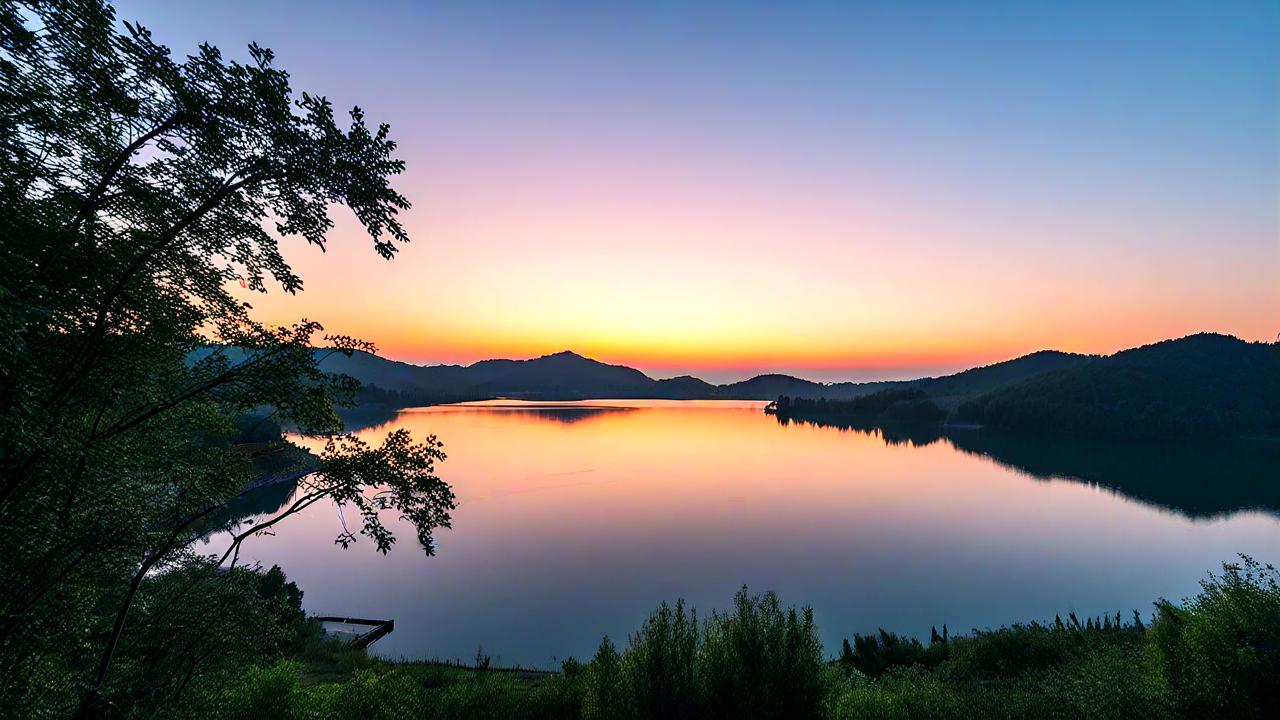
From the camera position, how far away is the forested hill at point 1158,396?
100375 mm

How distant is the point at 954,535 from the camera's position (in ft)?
121

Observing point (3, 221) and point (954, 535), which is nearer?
point (3, 221)

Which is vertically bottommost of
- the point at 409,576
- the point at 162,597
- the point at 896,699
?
the point at 409,576

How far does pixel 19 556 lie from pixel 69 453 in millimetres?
1226

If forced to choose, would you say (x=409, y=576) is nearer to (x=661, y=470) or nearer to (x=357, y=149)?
(x=357, y=149)

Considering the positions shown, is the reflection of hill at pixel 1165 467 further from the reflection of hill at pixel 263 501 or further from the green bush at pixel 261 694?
the reflection of hill at pixel 263 501

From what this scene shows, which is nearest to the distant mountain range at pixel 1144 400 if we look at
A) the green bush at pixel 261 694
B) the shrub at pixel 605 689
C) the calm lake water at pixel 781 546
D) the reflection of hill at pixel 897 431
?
the reflection of hill at pixel 897 431

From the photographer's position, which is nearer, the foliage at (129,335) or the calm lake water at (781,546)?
the foliage at (129,335)

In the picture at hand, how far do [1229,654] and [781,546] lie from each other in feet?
89.5

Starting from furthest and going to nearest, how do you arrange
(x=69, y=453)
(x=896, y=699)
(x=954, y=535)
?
(x=954, y=535), (x=896, y=699), (x=69, y=453)

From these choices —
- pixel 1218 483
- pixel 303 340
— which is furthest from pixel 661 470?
pixel 1218 483

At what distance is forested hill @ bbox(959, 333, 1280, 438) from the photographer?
100375 mm

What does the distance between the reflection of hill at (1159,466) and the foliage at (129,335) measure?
215ft

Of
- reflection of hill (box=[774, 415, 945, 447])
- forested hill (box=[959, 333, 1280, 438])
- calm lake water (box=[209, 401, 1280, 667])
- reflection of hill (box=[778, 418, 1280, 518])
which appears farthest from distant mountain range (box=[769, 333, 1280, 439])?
calm lake water (box=[209, 401, 1280, 667])
